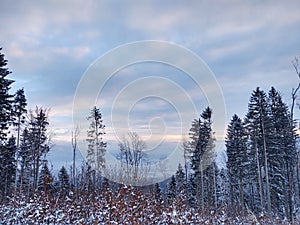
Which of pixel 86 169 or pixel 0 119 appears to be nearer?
pixel 86 169

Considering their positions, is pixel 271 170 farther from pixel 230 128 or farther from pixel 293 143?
pixel 230 128

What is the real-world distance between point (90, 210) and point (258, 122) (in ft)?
55.3

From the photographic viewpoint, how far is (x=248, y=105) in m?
24.2

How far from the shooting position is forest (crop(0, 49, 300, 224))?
9758 millimetres

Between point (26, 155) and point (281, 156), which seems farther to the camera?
point (26, 155)

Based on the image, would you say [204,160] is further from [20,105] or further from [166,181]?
[20,105]

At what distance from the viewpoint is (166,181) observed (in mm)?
27875

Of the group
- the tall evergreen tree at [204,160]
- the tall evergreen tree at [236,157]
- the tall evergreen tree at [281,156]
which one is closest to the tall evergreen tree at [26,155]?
the tall evergreen tree at [204,160]

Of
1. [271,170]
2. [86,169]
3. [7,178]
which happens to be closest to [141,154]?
→ [86,169]

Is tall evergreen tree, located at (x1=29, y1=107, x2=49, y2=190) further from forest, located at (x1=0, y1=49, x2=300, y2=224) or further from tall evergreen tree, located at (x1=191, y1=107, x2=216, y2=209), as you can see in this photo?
tall evergreen tree, located at (x1=191, y1=107, x2=216, y2=209)

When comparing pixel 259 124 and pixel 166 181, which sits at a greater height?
pixel 259 124

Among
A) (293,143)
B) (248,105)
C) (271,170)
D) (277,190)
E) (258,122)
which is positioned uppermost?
(248,105)

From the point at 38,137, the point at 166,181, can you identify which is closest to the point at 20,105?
the point at 38,137

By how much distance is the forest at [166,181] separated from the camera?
9.76m
